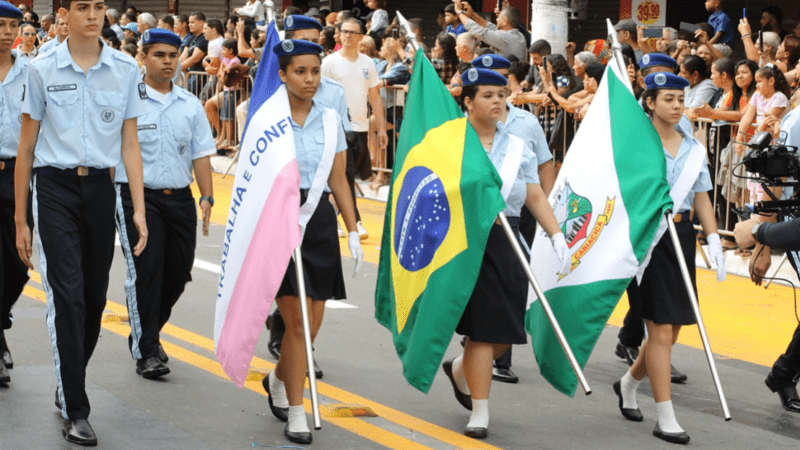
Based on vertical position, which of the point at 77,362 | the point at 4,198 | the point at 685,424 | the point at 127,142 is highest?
the point at 127,142

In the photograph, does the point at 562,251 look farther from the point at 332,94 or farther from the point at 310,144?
the point at 332,94

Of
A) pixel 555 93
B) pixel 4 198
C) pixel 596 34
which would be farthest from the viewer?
pixel 596 34

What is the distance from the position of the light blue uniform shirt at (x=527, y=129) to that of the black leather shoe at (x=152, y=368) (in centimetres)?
231

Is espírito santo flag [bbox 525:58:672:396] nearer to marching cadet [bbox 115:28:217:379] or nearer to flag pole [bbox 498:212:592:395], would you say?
flag pole [bbox 498:212:592:395]

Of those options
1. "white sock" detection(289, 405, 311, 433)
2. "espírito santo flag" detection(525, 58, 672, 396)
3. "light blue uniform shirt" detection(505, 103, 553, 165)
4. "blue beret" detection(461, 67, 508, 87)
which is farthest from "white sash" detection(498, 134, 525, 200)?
"white sock" detection(289, 405, 311, 433)

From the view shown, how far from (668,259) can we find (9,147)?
3744mm

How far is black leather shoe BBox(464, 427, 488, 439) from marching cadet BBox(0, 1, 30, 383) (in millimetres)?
2655

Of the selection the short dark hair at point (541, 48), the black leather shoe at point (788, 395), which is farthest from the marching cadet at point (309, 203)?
the short dark hair at point (541, 48)

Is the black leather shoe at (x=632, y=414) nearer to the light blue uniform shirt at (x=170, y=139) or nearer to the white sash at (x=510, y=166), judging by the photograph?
the white sash at (x=510, y=166)

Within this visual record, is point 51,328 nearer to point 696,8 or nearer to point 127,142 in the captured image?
point 127,142

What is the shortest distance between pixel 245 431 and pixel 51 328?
1.02m

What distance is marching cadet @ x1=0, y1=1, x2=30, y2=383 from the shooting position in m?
6.88

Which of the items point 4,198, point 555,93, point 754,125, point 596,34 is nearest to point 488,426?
point 4,198

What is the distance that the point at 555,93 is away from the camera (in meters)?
12.1
